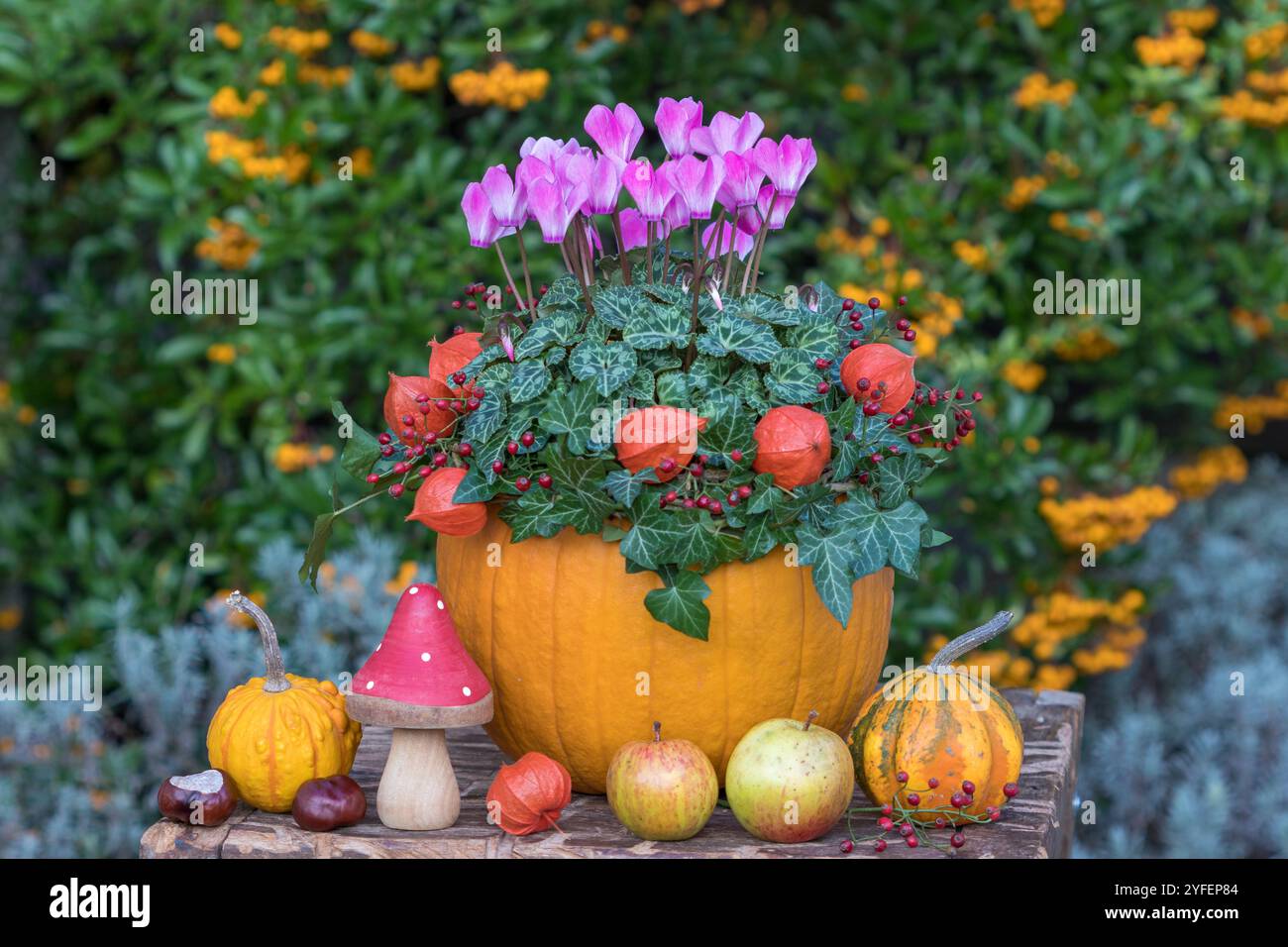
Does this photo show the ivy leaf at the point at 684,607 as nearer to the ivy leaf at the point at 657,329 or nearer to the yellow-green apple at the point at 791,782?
the yellow-green apple at the point at 791,782

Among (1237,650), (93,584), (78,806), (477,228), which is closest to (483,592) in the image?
(477,228)

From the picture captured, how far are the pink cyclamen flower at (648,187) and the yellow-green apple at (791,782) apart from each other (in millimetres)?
577

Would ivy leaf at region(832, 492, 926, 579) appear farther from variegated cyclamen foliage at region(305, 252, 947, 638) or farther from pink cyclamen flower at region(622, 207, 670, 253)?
pink cyclamen flower at region(622, 207, 670, 253)

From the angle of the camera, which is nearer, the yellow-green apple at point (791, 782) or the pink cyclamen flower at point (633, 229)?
the yellow-green apple at point (791, 782)

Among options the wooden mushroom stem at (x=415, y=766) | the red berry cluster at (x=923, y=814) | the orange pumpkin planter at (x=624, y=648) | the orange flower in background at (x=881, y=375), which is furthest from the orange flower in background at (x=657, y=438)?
the red berry cluster at (x=923, y=814)

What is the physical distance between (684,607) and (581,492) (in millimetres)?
167

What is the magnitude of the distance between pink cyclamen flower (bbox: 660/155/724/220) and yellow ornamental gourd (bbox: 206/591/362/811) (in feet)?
2.18

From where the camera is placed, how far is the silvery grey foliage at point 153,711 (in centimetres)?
283

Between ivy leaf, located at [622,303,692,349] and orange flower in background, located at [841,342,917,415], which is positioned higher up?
ivy leaf, located at [622,303,692,349]

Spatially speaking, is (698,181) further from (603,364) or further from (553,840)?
(553,840)

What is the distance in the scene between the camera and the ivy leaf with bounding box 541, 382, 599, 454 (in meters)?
1.58

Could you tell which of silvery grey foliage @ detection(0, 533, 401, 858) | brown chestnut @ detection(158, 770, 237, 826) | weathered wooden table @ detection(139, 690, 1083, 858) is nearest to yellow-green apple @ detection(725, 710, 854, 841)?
weathered wooden table @ detection(139, 690, 1083, 858)

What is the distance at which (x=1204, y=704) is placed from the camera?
3.27m

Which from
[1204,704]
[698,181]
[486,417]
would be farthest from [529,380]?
[1204,704]
